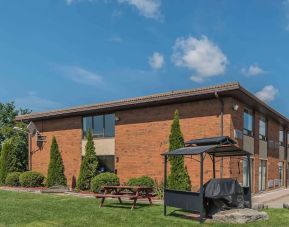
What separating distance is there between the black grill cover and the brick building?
598 cm

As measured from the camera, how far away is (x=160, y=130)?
2194 centimetres

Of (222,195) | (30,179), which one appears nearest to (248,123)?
(222,195)

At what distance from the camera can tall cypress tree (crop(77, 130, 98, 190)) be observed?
2362cm

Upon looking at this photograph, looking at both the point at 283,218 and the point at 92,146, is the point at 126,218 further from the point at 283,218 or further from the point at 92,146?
the point at 92,146

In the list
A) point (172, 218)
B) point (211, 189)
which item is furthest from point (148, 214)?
point (211, 189)

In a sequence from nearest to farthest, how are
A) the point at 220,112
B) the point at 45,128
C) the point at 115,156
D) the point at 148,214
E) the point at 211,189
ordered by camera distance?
the point at 211,189 → the point at 148,214 → the point at 220,112 → the point at 115,156 → the point at 45,128

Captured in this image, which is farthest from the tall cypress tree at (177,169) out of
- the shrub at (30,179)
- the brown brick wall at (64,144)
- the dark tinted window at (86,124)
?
the shrub at (30,179)

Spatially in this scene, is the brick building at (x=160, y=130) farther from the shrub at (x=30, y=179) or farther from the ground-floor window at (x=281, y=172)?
the shrub at (x=30, y=179)

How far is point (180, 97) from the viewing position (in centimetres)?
2019

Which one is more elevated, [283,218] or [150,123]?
[150,123]

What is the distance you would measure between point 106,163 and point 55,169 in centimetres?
334

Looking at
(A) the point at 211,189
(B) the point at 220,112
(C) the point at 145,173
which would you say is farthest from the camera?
(C) the point at 145,173

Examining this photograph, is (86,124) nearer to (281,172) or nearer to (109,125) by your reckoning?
(109,125)

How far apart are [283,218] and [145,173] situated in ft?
32.4
